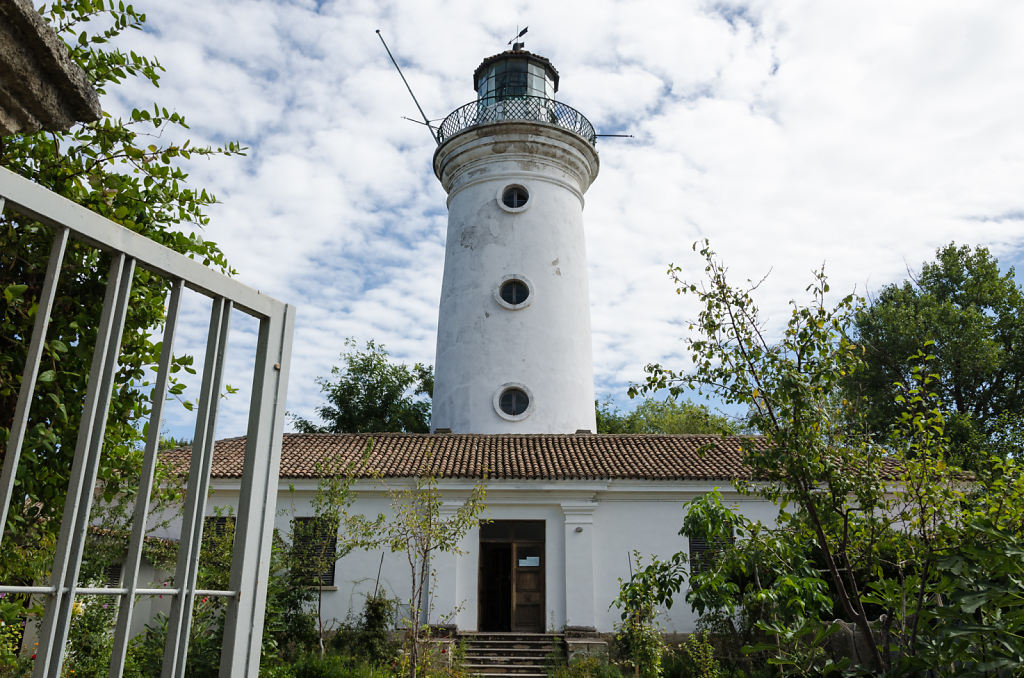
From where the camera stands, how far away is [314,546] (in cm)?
1559

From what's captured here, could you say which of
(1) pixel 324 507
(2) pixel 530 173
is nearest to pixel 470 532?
(1) pixel 324 507

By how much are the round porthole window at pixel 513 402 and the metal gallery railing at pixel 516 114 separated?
773cm

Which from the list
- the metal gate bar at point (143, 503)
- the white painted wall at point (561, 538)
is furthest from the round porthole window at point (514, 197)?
the metal gate bar at point (143, 503)

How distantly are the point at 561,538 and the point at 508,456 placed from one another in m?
2.25

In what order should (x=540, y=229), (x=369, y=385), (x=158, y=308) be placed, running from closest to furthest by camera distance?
(x=158, y=308)
(x=540, y=229)
(x=369, y=385)

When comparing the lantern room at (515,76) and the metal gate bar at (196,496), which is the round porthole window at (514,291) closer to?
the lantern room at (515,76)

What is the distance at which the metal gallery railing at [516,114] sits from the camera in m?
22.3

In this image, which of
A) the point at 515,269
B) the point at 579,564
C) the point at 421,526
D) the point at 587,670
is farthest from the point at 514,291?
the point at 587,670

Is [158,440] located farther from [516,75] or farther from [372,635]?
[516,75]

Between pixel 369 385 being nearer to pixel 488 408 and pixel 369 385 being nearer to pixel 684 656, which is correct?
pixel 488 408

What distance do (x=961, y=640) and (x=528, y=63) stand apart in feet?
74.8

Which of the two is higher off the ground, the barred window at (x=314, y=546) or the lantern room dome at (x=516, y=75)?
the lantern room dome at (x=516, y=75)

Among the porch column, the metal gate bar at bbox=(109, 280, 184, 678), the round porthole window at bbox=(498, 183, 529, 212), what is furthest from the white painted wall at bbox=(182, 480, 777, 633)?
the metal gate bar at bbox=(109, 280, 184, 678)

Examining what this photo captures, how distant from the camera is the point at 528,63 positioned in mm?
23984
